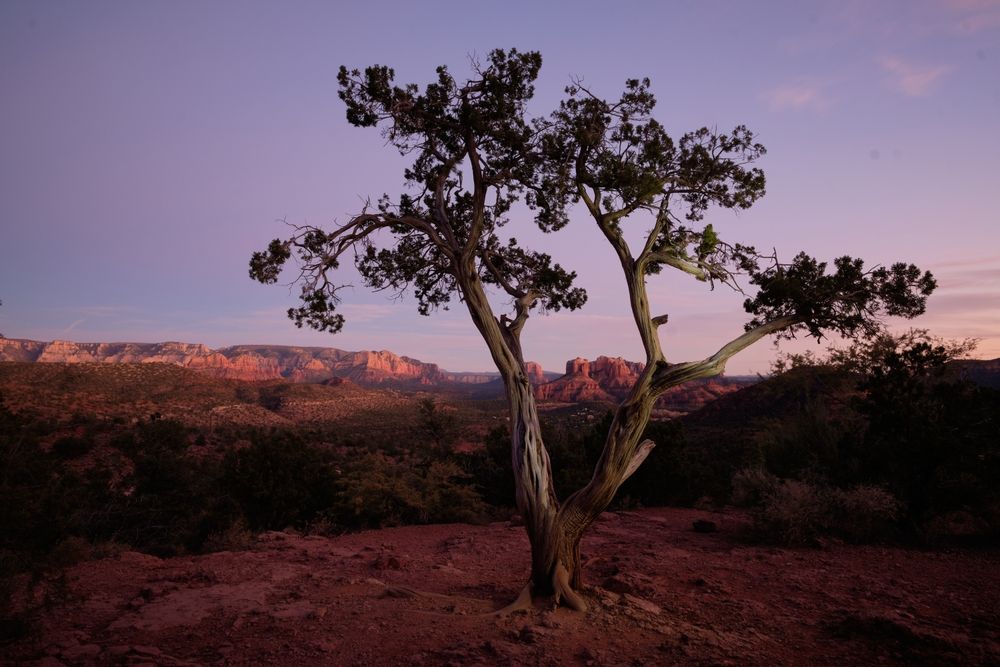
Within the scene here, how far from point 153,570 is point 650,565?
274 inches

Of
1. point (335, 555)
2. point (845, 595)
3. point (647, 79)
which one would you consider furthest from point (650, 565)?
point (647, 79)

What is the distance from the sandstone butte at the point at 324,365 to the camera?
75.8m

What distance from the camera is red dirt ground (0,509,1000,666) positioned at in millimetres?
4758

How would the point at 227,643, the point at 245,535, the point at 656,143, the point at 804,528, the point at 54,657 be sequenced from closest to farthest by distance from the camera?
the point at 54,657 < the point at 227,643 < the point at 656,143 < the point at 804,528 < the point at 245,535

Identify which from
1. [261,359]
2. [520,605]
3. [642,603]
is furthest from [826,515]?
[261,359]

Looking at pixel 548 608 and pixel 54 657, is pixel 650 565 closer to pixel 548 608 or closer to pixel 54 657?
pixel 548 608

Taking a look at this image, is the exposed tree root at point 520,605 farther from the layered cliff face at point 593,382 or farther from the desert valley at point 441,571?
the layered cliff face at point 593,382

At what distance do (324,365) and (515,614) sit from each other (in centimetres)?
13661

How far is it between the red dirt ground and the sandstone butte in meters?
56.1

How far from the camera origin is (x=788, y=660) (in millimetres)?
4730

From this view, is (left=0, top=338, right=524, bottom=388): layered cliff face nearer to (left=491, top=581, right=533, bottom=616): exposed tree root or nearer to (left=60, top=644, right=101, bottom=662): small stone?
(left=60, top=644, right=101, bottom=662): small stone

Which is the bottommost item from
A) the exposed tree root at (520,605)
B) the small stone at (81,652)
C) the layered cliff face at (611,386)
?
the small stone at (81,652)

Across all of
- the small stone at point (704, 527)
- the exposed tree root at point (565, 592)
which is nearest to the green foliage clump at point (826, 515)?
the small stone at point (704, 527)

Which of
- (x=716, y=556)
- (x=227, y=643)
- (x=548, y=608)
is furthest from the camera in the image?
(x=716, y=556)
